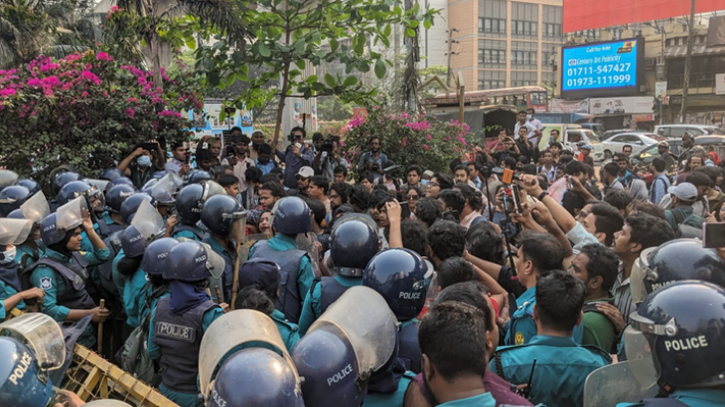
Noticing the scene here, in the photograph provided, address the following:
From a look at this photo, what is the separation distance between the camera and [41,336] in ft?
8.21

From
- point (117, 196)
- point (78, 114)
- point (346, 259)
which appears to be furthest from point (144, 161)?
point (346, 259)

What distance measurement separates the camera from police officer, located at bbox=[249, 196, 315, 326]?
14.4 feet

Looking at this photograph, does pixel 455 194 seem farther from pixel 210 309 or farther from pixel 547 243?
pixel 210 309

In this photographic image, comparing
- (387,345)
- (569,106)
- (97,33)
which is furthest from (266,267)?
(569,106)

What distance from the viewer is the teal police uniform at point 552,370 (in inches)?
115

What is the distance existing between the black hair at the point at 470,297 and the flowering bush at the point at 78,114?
6.49 meters

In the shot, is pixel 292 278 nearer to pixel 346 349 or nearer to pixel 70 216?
pixel 70 216

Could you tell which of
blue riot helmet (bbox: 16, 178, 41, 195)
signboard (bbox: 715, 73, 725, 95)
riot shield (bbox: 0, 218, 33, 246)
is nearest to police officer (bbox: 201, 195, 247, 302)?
riot shield (bbox: 0, 218, 33, 246)

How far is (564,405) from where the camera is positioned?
2939 millimetres

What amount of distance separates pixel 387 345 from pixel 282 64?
24.8 feet

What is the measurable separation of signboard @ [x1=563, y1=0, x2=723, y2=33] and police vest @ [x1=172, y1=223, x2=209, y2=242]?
39371 mm

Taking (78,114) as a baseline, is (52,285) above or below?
below

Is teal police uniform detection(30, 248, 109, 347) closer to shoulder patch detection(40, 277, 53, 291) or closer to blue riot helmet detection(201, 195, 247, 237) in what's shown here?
shoulder patch detection(40, 277, 53, 291)

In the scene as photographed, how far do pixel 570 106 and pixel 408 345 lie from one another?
44.4 m
